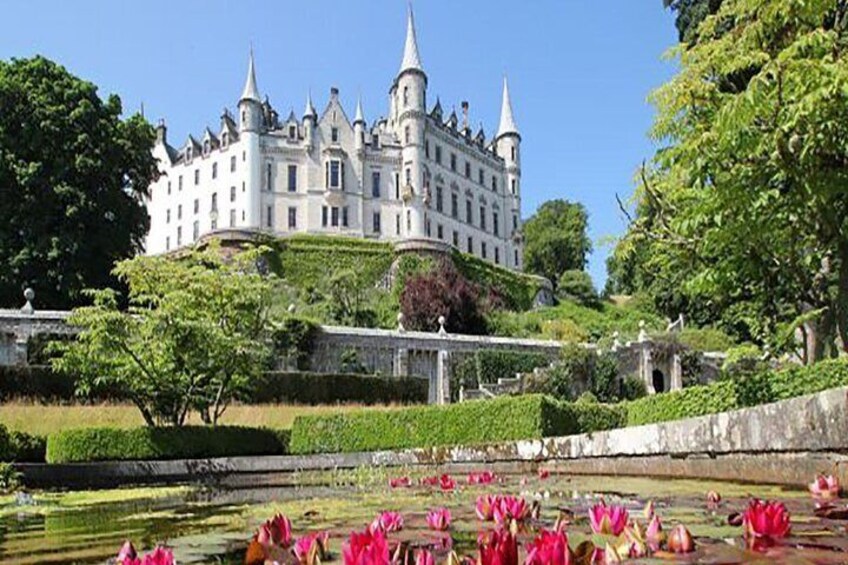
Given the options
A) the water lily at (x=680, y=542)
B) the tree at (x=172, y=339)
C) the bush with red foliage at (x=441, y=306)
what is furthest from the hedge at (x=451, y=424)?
the bush with red foliage at (x=441, y=306)

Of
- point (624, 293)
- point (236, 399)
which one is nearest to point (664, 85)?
point (236, 399)

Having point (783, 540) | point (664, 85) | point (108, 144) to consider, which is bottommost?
point (783, 540)

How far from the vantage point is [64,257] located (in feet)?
108

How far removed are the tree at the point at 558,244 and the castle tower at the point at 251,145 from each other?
28689mm

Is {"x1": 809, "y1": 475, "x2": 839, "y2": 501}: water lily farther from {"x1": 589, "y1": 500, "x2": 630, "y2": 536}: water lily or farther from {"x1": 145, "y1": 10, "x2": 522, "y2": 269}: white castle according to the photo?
{"x1": 145, "y1": 10, "x2": 522, "y2": 269}: white castle

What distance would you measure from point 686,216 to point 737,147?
5.24ft

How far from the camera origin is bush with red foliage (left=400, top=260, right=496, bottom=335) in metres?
43.7

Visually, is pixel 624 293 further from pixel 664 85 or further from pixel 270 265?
pixel 664 85

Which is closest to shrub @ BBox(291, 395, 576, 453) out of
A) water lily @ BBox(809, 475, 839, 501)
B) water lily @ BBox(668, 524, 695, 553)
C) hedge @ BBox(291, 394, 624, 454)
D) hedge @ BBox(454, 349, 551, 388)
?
hedge @ BBox(291, 394, 624, 454)

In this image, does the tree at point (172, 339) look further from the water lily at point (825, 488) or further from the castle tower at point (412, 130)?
the castle tower at point (412, 130)

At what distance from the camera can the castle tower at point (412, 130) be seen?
201 ft

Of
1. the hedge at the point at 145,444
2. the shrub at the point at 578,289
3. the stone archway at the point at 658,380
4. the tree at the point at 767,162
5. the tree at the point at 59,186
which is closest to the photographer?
the tree at the point at 767,162

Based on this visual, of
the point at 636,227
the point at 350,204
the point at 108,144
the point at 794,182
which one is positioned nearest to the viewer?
the point at 794,182

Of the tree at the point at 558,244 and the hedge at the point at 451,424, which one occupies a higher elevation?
the tree at the point at 558,244
